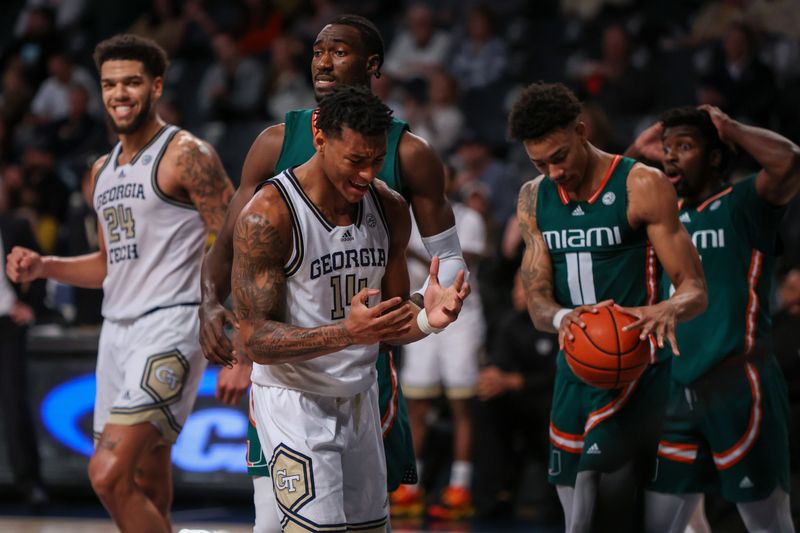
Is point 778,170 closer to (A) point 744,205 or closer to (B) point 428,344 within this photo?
(A) point 744,205

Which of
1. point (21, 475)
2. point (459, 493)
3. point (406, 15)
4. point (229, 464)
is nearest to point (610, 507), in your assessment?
point (459, 493)

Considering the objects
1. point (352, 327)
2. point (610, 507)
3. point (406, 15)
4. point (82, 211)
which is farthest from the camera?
point (406, 15)

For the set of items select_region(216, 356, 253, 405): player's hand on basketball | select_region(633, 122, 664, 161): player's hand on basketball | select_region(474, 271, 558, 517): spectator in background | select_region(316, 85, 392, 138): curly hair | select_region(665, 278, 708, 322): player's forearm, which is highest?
select_region(316, 85, 392, 138): curly hair

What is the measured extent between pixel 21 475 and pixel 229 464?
1.56 metres

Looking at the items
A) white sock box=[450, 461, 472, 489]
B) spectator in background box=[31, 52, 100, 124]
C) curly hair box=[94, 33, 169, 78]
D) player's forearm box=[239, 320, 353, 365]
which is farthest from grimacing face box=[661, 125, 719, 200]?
spectator in background box=[31, 52, 100, 124]

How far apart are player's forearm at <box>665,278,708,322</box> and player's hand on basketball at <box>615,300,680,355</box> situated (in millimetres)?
31

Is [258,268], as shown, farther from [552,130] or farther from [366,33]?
[552,130]

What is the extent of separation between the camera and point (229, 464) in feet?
28.1

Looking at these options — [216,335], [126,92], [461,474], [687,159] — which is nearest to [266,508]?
[216,335]

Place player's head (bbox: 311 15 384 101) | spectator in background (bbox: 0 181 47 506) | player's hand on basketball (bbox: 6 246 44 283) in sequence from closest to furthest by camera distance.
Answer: player's head (bbox: 311 15 384 101) < player's hand on basketball (bbox: 6 246 44 283) < spectator in background (bbox: 0 181 47 506)

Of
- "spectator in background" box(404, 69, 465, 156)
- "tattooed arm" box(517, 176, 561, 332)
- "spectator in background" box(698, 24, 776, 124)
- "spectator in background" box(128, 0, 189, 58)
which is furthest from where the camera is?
"spectator in background" box(128, 0, 189, 58)

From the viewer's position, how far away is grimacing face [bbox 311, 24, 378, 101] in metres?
4.84

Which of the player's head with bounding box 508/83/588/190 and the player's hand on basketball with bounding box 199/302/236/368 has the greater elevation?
the player's head with bounding box 508/83/588/190

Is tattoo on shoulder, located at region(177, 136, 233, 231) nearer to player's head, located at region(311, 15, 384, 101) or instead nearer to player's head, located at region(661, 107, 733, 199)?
player's head, located at region(311, 15, 384, 101)
